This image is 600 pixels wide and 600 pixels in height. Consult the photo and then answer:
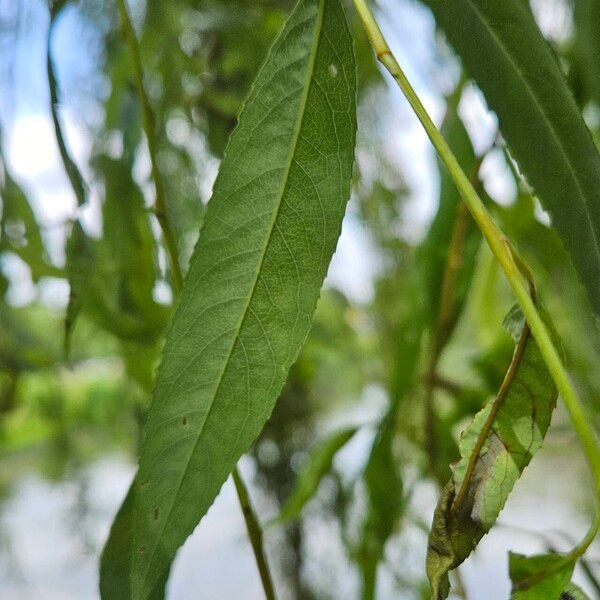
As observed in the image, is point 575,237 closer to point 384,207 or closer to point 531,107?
point 531,107

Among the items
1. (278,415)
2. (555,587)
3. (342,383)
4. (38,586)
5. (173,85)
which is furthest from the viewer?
(38,586)

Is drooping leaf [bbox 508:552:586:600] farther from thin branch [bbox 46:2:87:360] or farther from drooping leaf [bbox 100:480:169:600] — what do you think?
thin branch [bbox 46:2:87:360]

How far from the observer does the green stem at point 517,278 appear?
171 millimetres

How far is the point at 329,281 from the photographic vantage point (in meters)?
1.06

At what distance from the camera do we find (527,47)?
238 millimetres

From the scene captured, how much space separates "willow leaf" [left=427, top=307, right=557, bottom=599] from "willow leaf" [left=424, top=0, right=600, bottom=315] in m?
0.03

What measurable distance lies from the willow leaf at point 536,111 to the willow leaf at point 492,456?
26 mm

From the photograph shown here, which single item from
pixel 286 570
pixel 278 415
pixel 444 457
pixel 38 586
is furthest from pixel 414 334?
pixel 38 586

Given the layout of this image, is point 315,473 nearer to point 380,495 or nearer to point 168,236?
point 380,495

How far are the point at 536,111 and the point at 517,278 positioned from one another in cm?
7

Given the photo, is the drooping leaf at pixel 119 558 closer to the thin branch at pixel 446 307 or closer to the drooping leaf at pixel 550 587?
the drooping leaf at pixel 550 587

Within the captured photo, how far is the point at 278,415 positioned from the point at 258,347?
2.57 ft

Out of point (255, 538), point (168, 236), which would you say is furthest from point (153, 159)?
point (255, 538)

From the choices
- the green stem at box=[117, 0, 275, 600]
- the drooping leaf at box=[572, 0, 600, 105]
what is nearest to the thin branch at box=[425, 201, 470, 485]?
the drooping leaf at box=[572, 0, 600, 105]
